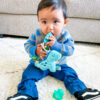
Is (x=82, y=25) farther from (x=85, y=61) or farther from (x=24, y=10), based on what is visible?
(x=24, y=10)

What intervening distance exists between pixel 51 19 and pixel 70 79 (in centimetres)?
30

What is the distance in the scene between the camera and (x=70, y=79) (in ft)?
2.32

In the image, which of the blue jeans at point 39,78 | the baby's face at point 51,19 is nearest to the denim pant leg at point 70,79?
the blue jeans at point 39,78

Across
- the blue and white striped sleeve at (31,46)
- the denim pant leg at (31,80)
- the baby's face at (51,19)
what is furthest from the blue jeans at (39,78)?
the baby's face at (51,19)

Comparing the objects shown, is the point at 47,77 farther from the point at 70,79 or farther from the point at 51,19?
the point at 51,19

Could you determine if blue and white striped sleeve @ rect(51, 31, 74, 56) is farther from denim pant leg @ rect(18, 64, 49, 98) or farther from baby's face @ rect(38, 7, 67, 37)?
denim pant leg @ rect(18, 64, 49, 98)

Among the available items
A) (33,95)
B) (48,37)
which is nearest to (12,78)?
(33,95)

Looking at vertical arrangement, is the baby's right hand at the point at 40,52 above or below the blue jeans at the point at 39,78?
above

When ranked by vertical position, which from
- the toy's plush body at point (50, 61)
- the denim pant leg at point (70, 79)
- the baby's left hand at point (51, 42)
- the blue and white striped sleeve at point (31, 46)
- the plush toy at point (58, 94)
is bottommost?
the plush toy at point (58, 94)

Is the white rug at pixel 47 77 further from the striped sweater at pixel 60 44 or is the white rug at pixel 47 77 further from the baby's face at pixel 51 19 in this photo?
the baby's face at pixel 51 19

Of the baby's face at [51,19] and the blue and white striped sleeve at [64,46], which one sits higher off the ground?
the baby's face at [51,19]

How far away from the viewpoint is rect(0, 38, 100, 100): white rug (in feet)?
2.21

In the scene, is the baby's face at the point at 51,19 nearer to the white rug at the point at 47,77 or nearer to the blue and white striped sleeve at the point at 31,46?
the blue and white striped sleeve at the point at 31,46

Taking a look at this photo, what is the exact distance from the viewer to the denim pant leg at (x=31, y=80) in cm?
62
